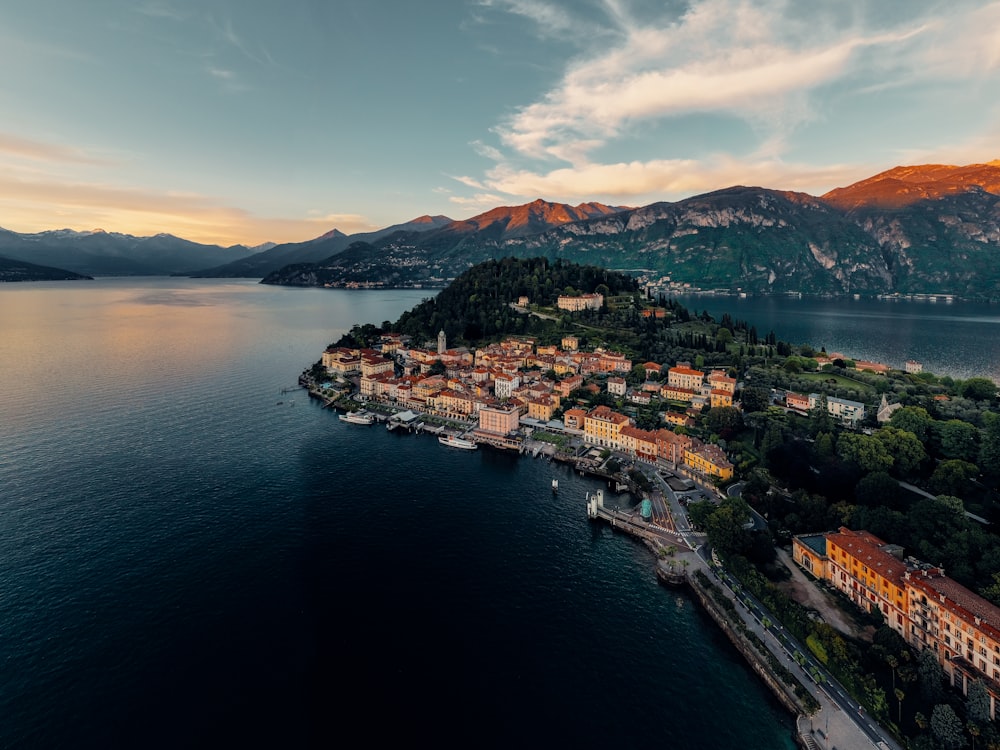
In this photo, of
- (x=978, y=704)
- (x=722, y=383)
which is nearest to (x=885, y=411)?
(x=722, y=383)

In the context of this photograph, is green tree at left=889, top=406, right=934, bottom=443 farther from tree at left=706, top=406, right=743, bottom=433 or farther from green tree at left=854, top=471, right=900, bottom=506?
tree at left=706, top=406, right=743, bottom=433

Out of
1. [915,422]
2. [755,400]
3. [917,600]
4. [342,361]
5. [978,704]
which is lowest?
[978,704]

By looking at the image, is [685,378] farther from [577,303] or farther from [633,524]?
[577,303]

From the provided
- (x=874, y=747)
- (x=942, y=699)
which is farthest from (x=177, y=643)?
(x=942, y=699)

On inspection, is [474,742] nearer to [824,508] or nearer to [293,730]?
[293,730]

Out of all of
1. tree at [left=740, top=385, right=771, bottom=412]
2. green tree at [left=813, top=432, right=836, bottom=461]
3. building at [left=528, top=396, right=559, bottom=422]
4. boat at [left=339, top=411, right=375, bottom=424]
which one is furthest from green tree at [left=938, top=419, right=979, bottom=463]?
boat at [left=339, top=411, right=375, bottom=424]
